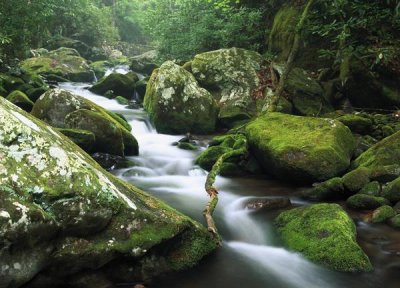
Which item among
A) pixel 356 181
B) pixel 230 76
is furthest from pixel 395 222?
pixel 230 76

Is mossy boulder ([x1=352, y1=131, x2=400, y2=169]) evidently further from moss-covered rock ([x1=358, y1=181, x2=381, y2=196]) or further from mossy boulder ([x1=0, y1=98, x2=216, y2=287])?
mossy boulder ([x1=0, y1=98, x2=216, y2=287])

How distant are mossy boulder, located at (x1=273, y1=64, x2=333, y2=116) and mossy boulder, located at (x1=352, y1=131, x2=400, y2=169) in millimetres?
4296

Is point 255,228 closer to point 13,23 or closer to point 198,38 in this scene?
point 13,23

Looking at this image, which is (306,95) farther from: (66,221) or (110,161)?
(66,221)

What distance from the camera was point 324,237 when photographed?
505cm

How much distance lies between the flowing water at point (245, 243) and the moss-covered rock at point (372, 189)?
3.35 ft

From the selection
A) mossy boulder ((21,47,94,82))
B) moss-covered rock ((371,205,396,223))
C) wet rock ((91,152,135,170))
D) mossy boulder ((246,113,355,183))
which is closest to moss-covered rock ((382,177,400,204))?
moss-covered rock ((371,205,396,223))

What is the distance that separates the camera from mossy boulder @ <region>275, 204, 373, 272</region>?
4730 millimetres

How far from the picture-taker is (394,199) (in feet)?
21.3

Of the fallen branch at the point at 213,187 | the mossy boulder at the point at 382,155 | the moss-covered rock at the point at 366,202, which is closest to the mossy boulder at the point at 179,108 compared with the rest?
the fallen branch at the point at 213,187

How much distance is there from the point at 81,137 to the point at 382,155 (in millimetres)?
6214

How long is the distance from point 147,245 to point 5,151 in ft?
5.61

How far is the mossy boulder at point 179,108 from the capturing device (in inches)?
495

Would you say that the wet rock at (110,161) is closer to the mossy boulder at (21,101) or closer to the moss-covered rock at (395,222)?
the mossy boulder at (21,101)
